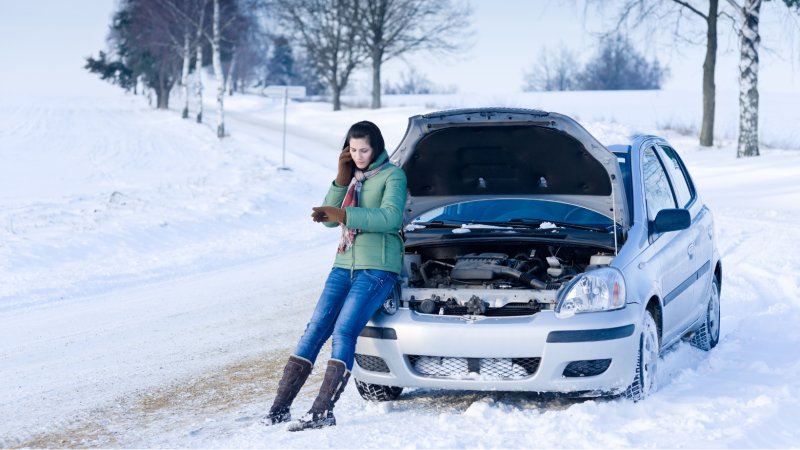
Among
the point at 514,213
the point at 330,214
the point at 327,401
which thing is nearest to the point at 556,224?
the point at 514,213

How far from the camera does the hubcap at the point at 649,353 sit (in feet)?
18.5

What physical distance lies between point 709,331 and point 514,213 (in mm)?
1845

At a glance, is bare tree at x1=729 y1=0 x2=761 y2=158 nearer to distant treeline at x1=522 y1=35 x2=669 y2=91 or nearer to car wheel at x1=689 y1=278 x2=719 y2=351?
car wheel at x1=689 y1=278 x2=719 y2=351

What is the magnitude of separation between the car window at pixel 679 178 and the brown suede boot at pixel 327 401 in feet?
10.1

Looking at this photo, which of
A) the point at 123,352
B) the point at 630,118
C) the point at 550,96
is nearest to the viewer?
the point at 123,352

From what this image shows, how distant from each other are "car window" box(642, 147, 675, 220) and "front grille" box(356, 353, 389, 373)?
202 centimetres

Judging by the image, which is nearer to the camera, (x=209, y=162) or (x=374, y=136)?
(x=374, y=136)

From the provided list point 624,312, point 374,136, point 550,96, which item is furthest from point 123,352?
point 550,96

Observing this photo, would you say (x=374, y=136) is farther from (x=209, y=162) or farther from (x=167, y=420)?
(x=209, y=162)

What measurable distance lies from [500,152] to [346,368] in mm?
1868

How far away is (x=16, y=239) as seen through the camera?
13852 mm

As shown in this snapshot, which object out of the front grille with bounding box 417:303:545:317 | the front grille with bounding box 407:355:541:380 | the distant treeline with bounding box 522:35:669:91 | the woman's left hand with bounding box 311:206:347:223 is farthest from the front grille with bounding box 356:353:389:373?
the distant treeline with bounding box 522:35:669:91

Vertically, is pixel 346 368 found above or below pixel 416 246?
below

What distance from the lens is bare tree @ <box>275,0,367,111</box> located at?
55.0 metres
